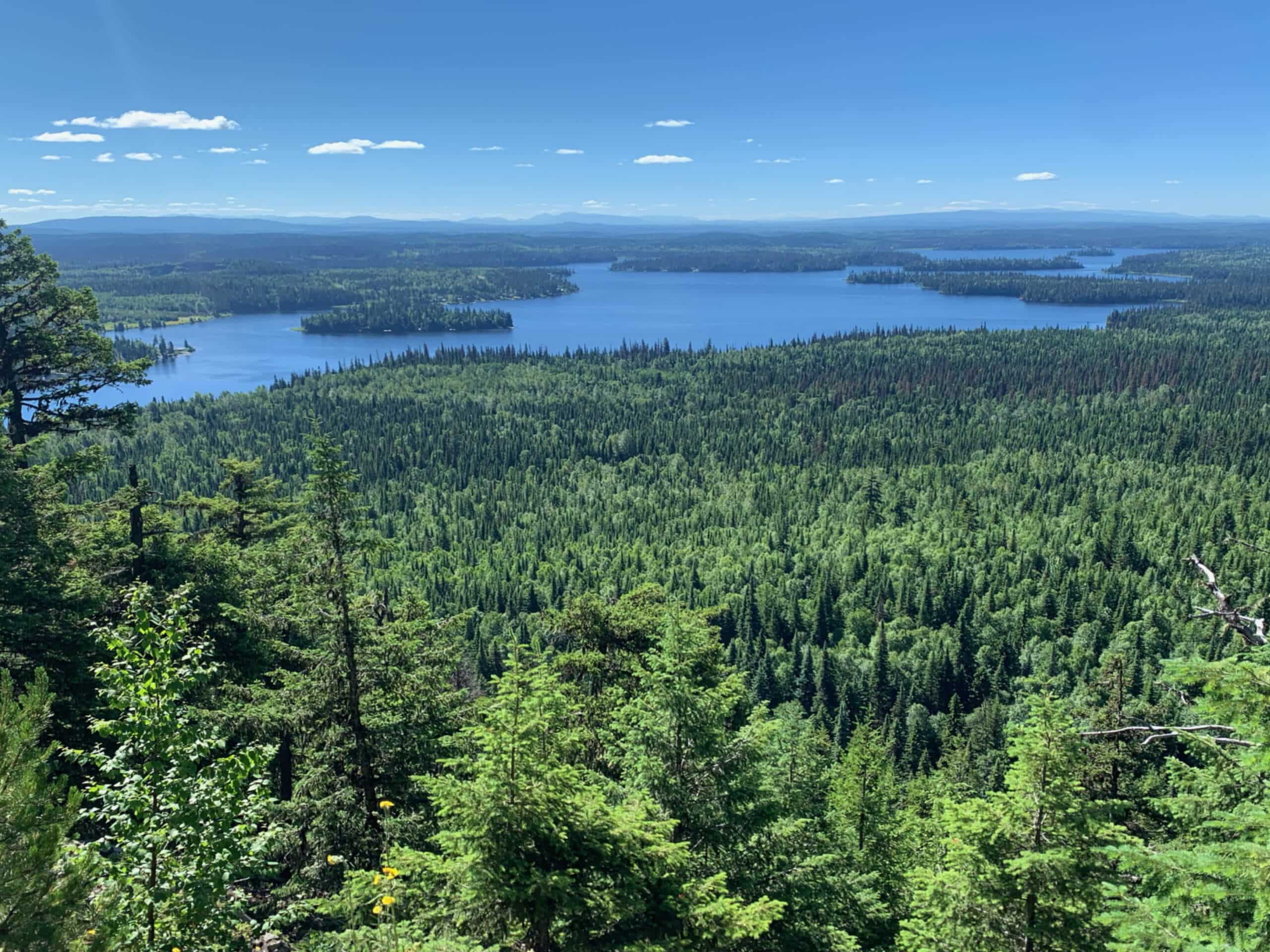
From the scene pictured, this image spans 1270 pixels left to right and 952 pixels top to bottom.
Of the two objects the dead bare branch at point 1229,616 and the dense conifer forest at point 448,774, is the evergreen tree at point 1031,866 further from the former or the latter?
the dead bare branch at point 1229,616

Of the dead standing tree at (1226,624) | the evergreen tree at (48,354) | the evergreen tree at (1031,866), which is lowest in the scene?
the evergreen tree at (1031,866)

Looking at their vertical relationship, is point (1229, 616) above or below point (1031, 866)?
above

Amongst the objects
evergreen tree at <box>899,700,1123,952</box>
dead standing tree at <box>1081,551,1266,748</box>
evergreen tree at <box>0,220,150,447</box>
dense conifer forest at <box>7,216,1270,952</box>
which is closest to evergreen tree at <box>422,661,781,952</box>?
dense conifer forest at <box>7,216,1270,952</box>

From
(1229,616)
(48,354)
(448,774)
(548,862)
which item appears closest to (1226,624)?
(1229,616)

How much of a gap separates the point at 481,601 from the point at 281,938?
9948 cm

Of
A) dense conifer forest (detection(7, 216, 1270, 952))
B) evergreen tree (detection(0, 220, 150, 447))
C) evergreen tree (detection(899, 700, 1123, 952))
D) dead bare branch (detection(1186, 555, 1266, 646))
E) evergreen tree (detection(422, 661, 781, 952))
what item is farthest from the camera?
evergreen tree (detection(0, 220, 150, 447))

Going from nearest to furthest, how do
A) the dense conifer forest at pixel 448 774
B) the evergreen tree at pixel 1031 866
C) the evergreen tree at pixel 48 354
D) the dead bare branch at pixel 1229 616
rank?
1. the dead bare branch at pixel 1229 616
2. the dense conifer forest at pixel 448 774
3. the evergreen tree at pixel 1031 866
4. the evergreen tree at pixel 48 354

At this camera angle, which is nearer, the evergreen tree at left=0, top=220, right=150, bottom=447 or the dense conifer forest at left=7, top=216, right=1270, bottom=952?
the dense conifer forest at left=7, top=216, right=1270, bottom=952

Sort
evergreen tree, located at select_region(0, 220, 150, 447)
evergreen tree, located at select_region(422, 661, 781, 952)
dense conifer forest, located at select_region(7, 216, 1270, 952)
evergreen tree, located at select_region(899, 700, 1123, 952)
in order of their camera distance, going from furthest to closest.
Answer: evergreen tree, located at select_region(0, 220, 150, 447), evergreen tree, located at select_region(899, 700, 1123, 952), evergreen tree, located at select_region(422, 661, 781, 952), dense conifer forest, located at select_region(7, 216, 1270, 952)

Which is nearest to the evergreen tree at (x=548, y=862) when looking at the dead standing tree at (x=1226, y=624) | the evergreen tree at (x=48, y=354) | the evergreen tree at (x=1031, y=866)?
the evergreen tree at (x=1031, y=866)

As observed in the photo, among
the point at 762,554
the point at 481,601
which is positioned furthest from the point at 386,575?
the point at 762,554

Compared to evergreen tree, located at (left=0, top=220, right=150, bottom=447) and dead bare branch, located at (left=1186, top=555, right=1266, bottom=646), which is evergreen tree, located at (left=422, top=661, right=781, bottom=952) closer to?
dead bare branch, located at (left=1186, top=555, right=1266, bottom=646)

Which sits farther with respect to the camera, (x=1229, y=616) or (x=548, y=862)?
(x=548, y=862)

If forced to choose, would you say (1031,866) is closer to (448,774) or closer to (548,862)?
(548,862)
